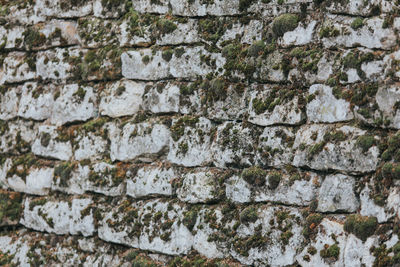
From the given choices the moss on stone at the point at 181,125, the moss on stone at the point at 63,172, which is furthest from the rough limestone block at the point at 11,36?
the moss on stone at the point at 181,125

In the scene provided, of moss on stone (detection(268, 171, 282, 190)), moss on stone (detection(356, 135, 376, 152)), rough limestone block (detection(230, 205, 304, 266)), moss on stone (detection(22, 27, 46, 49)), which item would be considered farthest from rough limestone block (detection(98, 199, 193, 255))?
moss on stone (detection(22, 27, 46, 49))

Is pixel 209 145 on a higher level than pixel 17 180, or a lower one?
higher

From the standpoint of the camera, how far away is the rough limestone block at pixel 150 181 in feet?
29.2

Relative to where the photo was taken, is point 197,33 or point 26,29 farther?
point 26,29

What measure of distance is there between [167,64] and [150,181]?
1401 mm

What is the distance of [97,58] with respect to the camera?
32.8 ft

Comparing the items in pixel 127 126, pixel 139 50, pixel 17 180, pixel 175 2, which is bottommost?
pixel 17 180

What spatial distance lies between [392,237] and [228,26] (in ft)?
10.3

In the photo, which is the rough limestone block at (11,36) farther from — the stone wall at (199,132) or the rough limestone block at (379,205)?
the rough limestone block at (379,205)

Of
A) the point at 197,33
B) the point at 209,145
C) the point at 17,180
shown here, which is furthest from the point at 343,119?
the point at 17,180

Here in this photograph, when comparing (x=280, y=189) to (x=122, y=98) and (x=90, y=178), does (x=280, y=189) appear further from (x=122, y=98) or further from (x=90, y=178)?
(x=90, y=178)

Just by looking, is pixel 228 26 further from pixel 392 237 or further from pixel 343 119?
pixel 392 237

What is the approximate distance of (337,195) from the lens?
737 centimetres

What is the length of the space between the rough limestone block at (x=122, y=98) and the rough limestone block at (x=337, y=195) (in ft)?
9.58
